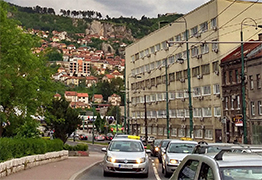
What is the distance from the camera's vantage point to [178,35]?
61781 mm

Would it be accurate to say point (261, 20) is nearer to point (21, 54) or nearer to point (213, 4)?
point (213, 4)

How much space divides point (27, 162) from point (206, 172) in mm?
14052

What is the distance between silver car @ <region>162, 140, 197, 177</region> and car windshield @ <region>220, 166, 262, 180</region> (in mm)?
12408

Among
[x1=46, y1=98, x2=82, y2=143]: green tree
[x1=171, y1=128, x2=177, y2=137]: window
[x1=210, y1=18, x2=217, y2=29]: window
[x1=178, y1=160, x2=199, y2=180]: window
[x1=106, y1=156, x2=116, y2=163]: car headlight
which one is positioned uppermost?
[x1=210, y1=18, x2=217, y2=29]: window

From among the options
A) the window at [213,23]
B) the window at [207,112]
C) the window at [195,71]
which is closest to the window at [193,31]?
the window at [213,23]

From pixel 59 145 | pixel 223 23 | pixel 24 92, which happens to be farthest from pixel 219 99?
pixel 24 92

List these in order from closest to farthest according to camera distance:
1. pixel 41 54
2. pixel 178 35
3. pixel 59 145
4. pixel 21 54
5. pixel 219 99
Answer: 1. pixel 21 54
2. pixel 41 54
3. pixel 59 145
4. pixel 219 99
5. pixel 178 35

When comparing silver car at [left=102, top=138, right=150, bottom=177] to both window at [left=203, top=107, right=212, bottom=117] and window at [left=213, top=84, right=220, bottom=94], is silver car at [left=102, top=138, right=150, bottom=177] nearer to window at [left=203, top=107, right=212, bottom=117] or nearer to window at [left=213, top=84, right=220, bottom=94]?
window at [left=213, top=84, right=220, bottom=94]

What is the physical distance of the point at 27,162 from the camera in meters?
18.1

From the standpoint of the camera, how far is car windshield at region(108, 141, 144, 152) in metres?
18.0

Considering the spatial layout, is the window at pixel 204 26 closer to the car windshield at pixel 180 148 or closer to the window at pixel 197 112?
the window at pixel 197 112

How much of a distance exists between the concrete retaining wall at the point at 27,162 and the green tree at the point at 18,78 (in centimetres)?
203

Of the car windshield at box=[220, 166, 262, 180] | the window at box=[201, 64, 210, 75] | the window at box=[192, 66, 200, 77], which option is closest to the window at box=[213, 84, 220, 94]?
the window at box=[201, 64, 210, 75]

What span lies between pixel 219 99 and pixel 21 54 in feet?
116
